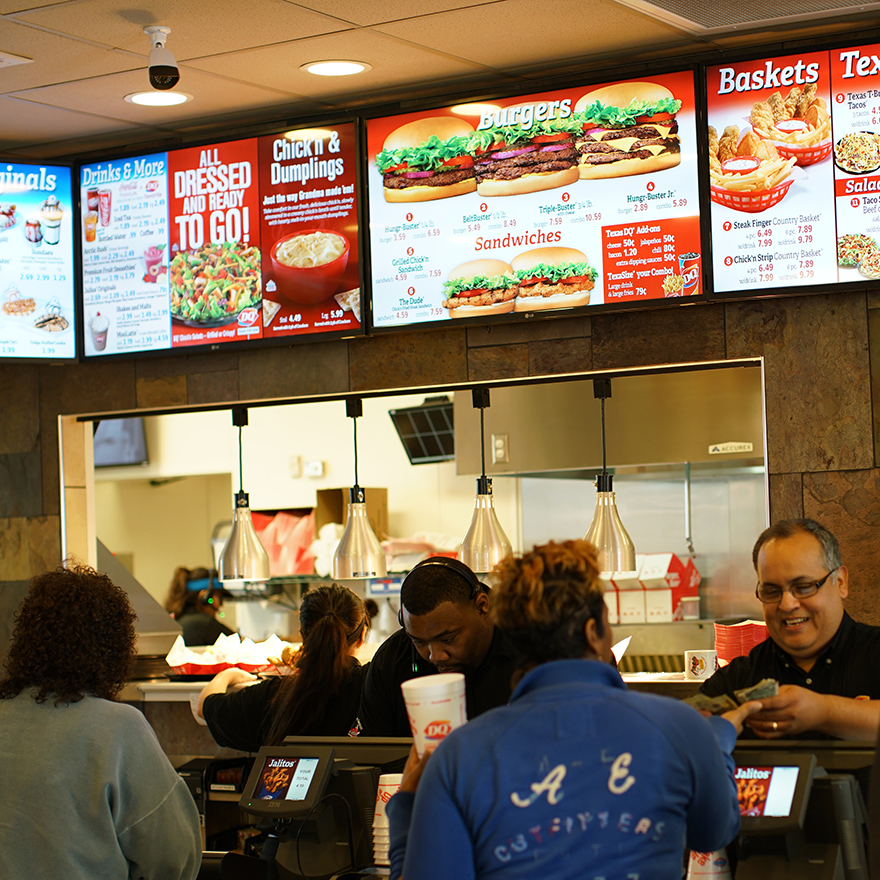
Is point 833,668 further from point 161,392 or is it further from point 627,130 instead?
point 161,392

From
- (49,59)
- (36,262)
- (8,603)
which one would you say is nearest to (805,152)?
(49,59)

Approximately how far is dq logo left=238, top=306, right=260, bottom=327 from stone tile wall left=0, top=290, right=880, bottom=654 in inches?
5.1

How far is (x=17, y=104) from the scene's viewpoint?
13.7 feet

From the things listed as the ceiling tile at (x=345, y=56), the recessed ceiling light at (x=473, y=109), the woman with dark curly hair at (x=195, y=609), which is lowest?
the woman with dark curly hair at (x=195, y=609)

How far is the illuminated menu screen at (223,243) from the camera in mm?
4203

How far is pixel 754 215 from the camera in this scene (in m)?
3.68

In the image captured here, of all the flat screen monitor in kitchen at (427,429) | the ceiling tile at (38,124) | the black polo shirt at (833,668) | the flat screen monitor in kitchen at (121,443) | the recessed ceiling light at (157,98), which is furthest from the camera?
the flat screen monitor in kitchen at (121,443)

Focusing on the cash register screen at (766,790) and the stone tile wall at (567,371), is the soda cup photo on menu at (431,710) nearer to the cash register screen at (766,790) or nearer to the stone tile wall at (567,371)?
the cash register screen at (766,790)

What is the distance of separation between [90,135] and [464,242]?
1703mm

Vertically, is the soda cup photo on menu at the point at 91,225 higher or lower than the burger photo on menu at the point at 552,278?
higher

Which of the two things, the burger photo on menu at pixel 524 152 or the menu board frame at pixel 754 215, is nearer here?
the menu board frame at pixel 754 215

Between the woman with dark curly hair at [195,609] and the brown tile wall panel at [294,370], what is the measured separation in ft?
8.64

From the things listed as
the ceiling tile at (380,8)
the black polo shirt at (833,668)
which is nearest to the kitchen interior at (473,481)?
the ceiling tile at (380,8)

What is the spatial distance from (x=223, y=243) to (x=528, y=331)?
1.26m
